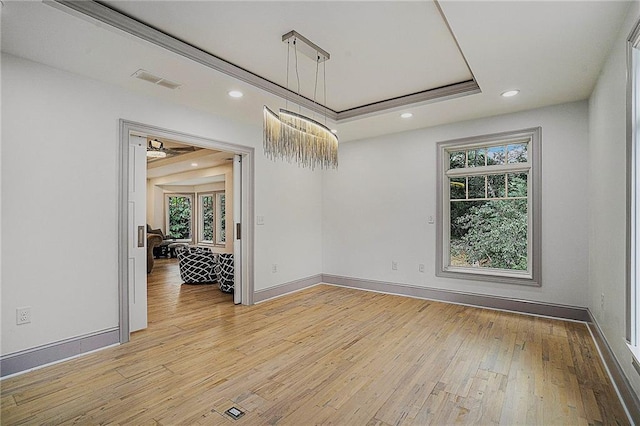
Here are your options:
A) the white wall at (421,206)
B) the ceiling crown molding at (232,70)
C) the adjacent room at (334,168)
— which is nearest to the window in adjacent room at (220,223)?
the adjacent room at (334,168)

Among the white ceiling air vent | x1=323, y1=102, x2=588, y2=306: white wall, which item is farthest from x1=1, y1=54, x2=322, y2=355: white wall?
x1=323, y1=102, x2=588, y2=306: white wall

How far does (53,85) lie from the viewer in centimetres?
280

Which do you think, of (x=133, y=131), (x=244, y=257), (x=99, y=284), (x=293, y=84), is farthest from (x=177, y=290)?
(x=293, y=84)

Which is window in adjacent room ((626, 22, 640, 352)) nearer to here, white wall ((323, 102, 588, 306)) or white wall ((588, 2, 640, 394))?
white wall ((588, 2, 640, 394))

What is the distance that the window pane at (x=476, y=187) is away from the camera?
458 cm

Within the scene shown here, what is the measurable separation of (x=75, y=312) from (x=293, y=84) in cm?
321

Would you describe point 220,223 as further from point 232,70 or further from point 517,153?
point 517,153

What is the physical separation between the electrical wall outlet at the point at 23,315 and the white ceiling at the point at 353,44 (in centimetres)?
211

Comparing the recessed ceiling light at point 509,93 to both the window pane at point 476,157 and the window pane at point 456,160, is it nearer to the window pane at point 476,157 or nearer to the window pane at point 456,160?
the window pane at point 476,157

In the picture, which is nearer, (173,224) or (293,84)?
(293,84)

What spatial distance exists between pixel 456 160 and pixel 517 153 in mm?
795

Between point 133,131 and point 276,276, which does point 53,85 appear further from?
point 276,276

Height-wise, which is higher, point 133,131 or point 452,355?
point 133,131

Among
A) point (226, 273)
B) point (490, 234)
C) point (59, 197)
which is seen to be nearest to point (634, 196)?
point (490, 234)
